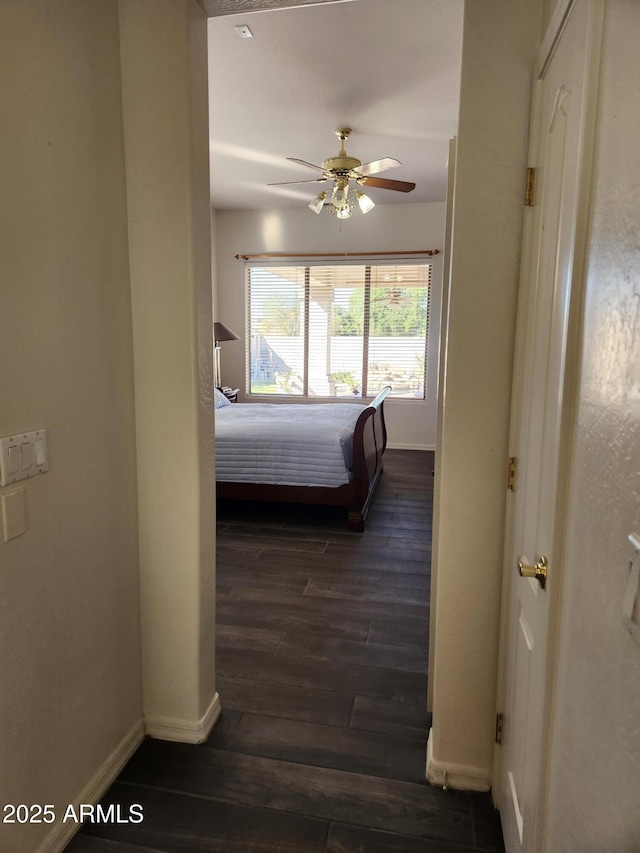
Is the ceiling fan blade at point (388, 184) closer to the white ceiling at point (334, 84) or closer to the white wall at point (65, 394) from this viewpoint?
the white ceiling at point (334, 84)

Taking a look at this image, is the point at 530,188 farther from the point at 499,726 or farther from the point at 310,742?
the point at 310,742

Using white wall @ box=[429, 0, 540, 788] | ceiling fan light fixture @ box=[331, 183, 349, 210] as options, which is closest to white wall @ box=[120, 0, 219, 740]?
white wall @ box=[429, 0, 540, 788]

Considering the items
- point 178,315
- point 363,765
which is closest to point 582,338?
point 178,315

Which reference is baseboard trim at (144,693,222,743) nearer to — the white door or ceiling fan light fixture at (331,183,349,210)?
the white door

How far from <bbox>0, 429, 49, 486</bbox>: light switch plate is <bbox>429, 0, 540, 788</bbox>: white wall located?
1096 mm

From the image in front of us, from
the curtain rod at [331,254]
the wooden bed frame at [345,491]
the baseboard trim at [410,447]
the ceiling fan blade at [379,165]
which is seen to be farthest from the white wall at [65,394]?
the baseboard trim at [410,447]

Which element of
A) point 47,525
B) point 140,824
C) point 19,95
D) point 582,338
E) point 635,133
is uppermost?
point 19,95

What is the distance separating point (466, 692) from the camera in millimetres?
1645

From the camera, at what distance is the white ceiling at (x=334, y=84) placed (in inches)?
102

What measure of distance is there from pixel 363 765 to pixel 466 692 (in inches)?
17.4

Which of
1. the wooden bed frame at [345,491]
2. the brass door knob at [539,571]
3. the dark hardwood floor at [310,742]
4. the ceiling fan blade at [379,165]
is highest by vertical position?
the ceiling fan blade at [379,165]

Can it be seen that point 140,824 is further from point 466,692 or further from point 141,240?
point 141,240

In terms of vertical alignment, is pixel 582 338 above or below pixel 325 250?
below

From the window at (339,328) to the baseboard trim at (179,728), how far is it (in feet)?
16.7
